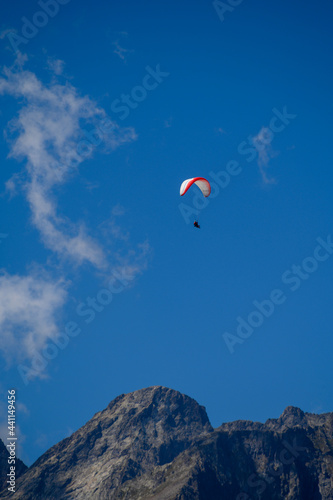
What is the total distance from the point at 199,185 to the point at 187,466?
310 feet

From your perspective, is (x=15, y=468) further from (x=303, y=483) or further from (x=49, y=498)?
(x=303, y=483)

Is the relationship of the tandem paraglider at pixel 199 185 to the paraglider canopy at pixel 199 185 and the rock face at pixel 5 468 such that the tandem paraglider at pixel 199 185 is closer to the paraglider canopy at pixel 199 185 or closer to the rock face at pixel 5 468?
the paraglider canopy at pixel 199 185

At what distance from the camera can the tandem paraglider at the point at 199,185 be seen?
334 ft

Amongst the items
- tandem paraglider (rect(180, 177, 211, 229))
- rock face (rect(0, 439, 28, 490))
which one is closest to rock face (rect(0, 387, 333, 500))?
rock face (rect(0, 439, 28, 490))

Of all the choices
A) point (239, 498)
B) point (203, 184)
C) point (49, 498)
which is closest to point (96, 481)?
point (49, 498)

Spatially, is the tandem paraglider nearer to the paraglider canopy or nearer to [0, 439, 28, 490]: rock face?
the paraglider canopy

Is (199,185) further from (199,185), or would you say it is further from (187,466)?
(187,466)

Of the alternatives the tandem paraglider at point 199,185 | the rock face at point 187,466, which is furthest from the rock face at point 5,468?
the tandem paraglider at point 199,185

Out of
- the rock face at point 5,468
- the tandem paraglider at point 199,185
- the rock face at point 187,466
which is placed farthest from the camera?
the rock face at point 5,468

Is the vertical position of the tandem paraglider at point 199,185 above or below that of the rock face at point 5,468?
above

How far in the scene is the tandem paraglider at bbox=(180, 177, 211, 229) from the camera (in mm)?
101744

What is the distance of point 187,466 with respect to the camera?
154625 mm

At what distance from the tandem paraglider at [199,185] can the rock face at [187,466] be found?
287 feet

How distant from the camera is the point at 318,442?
16438 centimetres
